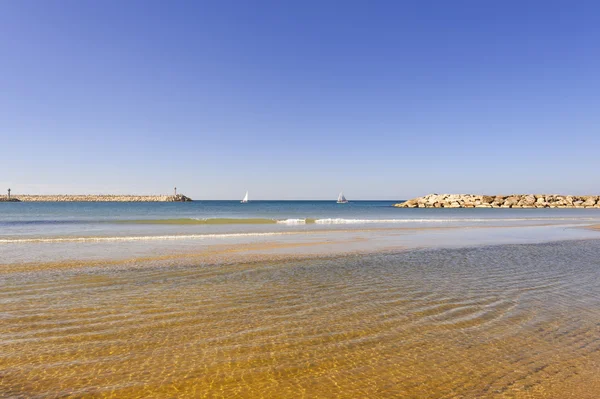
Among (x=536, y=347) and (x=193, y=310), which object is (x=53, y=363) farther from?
(x=536, y=347)

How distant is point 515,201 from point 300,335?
137098 mm

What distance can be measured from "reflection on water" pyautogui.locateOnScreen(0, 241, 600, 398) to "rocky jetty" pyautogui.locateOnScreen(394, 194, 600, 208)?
124303 millimetres

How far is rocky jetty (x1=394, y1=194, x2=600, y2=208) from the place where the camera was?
123 metres

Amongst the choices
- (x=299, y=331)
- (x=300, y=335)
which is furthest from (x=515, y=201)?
(x=300, y=335)

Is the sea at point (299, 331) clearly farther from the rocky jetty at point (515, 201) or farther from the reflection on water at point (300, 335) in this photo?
the rocky jetty at point (515, 201)

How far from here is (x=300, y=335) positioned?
698 cm

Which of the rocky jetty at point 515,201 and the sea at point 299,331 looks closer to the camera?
the sea at point 299,331

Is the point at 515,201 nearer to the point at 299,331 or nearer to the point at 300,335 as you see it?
the point at 299,331

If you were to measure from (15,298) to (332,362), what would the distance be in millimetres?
8529

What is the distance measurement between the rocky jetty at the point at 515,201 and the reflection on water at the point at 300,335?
124303 millimetres

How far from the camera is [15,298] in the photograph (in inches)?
380

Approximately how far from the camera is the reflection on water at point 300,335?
513 centimetres

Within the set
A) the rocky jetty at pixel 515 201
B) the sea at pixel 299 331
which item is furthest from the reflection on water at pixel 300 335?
the rocky jetty at pixel 515 201


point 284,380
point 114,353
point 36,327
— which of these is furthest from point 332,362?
point 36,327
